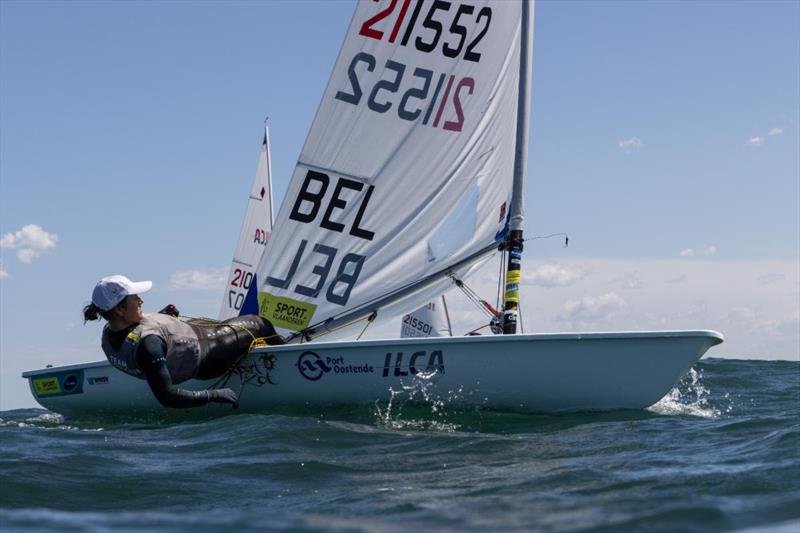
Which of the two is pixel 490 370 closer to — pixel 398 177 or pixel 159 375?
pixel 398 177

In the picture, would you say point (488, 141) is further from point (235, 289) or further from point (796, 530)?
point (235, 289)

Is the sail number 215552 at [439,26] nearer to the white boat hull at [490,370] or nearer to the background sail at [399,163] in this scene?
the background sail at [399,163]

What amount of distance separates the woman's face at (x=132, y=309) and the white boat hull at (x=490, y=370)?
128 centimetres

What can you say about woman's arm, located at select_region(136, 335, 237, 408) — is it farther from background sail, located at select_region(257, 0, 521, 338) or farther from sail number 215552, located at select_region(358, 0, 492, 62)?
sail number 215552, located at select_region(358, 0, 492, 62)

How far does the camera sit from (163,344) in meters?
7.27

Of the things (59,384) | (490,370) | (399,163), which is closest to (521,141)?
(399,163)

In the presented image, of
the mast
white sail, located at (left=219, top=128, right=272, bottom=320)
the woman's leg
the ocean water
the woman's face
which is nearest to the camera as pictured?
the ocean water

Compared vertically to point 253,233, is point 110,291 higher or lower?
lower

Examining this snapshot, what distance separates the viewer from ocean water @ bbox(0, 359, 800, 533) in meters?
3.78

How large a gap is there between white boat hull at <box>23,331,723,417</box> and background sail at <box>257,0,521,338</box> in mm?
1008

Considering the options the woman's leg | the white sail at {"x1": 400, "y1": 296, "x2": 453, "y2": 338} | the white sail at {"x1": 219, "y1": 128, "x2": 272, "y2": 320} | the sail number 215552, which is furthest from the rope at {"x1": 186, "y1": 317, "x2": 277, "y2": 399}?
the white sail at {"x1": 219, "y1": 128, "x2": 272, "y2": 320}

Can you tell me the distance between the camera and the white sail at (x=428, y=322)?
16422mm

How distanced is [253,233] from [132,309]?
10.7 metres

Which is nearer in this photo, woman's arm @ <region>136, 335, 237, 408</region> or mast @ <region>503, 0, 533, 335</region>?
woman's arm @ <region>136, 335, 237, 408</region>
